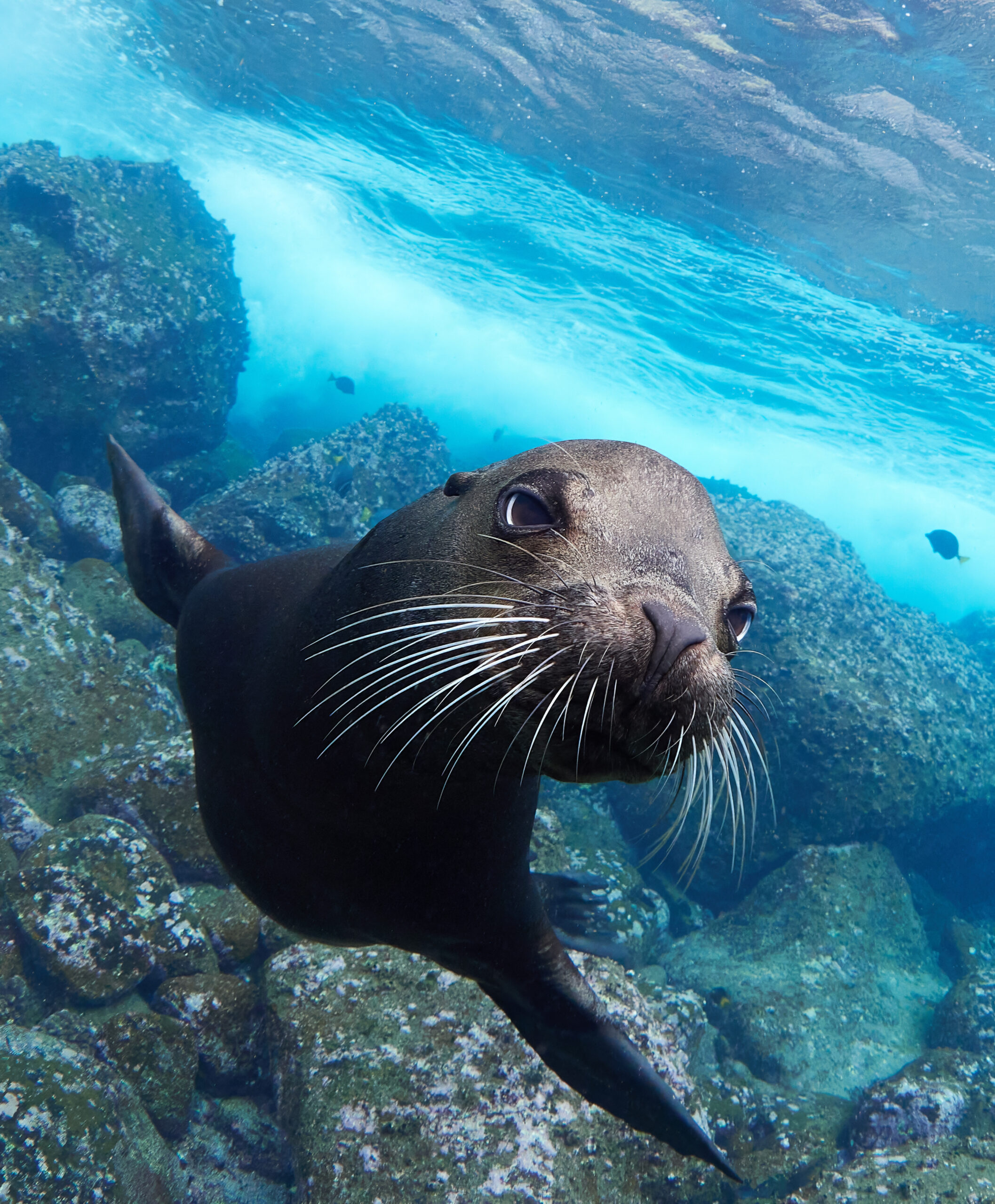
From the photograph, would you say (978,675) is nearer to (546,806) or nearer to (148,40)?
(546,806)

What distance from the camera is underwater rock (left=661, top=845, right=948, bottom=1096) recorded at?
→ 23.8 feet

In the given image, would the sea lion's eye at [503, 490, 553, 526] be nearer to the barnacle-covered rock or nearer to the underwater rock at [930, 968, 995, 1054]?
the underwater rock at [930, 968, 995, 1054]

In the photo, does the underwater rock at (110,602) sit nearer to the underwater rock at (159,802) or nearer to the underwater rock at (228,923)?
the underwater rock at (159,802)

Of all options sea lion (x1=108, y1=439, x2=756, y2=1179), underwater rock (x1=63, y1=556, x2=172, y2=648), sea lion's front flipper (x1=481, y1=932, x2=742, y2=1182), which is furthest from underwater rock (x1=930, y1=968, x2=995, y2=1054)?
underwater rock (x1=63, y1=556, x2=172, y2=648)

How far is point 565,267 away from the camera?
23.1 metres

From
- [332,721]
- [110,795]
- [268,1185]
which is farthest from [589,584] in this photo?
[110,795]

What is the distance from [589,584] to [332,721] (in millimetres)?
827

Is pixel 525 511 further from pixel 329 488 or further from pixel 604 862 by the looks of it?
pixel 329 488

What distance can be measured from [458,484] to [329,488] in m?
11.2

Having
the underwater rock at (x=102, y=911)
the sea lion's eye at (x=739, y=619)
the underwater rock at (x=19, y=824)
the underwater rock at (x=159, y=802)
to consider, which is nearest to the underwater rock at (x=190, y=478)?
the underwater rock at (x=159, y=802)

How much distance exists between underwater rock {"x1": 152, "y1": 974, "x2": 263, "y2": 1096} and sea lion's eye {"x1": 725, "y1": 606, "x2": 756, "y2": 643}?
4494 mm

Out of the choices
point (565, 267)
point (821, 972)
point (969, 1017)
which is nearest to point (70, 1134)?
point (821, 972)

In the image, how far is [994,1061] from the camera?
661 centimetres

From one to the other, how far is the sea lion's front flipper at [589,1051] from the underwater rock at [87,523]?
9.29 meters
